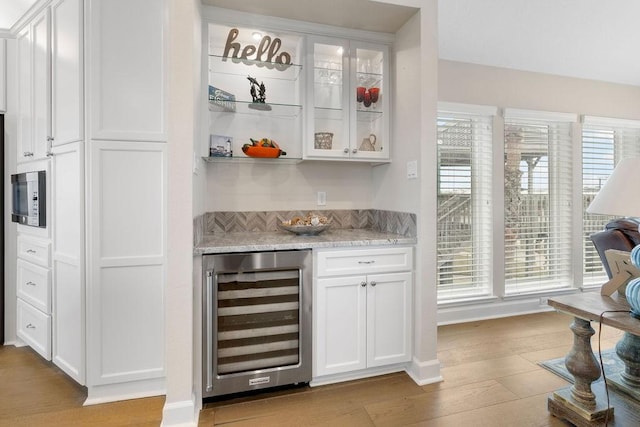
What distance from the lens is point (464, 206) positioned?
10.9 ft

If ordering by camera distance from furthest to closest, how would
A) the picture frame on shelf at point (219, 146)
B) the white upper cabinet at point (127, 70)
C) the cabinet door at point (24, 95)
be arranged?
the cabinet door at point (24, 95)
the picture frame on shelf at point (219, 146)
the white upper cabinet at point (127, 70)

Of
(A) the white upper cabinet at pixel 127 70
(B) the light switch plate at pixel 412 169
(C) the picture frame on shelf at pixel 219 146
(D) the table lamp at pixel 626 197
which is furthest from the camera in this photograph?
(C) the picture frame on shelf at pixel 219 146

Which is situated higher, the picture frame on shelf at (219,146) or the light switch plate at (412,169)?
the picture frame on shelf at (219,146)

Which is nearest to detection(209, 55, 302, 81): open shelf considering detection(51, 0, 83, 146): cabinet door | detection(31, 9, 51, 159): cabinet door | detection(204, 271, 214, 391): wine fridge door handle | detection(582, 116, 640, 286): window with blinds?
detection(51, 0, 83, 146): cabinet door

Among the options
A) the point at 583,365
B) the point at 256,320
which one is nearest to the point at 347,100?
the point at 256,320

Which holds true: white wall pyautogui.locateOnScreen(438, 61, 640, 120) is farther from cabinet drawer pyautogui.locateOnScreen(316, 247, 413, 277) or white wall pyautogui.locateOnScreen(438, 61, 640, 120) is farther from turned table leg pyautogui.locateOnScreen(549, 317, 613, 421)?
turned table leg pyautogui.locateOnScreen(549, 317, 613, 421)

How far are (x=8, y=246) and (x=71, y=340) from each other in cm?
126

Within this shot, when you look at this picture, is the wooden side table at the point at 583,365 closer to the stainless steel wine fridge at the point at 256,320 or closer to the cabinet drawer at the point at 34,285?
the stainless steel wine fridge at the point at 256,320

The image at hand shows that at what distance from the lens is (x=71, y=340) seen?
2127 millimetres

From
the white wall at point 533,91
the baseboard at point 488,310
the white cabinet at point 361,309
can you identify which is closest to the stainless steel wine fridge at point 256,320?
the white cabinet at point 361,309

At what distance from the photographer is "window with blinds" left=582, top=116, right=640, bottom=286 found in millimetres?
3770

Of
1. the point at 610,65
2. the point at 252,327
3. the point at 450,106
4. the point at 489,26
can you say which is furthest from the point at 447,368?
the point at 610,65

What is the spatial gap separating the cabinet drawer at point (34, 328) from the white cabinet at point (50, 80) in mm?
1158

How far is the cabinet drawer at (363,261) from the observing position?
6.87 ft
